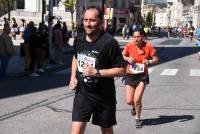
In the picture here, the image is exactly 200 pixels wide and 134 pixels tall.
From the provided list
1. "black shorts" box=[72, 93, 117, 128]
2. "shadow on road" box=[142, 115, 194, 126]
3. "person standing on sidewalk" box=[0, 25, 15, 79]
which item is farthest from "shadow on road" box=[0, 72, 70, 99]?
"black shorts" box=[72, 93, 117, 128]

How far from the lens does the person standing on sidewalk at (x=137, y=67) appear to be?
Result: 30.1ft

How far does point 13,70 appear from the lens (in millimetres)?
20000

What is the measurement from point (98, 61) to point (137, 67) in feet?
11.3

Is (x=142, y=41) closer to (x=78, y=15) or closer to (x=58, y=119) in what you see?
(x=58, y=119)

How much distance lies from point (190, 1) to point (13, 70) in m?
110

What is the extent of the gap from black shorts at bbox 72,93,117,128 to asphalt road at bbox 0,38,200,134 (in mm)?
2750

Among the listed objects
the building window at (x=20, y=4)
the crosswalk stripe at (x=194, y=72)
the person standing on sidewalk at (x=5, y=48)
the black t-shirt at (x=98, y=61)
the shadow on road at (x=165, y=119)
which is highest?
the building window at (x=20, y=4)

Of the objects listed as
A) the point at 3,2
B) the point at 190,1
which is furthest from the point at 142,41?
the point at 190,1

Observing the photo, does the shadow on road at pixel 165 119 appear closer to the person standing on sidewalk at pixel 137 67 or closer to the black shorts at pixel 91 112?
the person standing on sidewalk at pixel 137 67

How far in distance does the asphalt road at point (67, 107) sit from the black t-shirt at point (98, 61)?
2.88 metres

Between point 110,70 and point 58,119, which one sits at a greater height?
point 110,70

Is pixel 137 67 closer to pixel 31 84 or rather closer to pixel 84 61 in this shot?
pixel 84 61

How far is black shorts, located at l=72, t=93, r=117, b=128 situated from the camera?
19.6ft

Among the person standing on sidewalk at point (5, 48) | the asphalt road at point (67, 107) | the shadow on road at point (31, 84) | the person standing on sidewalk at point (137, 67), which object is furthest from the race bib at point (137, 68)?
the person standing on sidewalk at point (5, 48)
